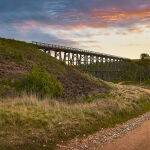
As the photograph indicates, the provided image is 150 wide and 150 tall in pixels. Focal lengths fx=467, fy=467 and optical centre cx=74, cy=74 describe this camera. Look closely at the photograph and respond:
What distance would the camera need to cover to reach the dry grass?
19.9 m

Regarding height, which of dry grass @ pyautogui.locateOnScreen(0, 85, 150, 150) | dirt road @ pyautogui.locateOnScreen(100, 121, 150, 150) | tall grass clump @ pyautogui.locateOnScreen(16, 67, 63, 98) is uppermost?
tall grass clump @ pyautogui.locateOnScreen(16, 67, 63, 98)

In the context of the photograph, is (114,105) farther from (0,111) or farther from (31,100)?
(0,111)

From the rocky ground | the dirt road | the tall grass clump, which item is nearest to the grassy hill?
the tall grass clump

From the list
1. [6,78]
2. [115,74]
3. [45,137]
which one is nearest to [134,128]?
[45,137]

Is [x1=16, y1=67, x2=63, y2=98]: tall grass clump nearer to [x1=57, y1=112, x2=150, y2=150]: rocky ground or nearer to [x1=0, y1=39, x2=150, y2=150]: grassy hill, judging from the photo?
[x1=0, y1=39, x2=150, y2=150]: grassy hill

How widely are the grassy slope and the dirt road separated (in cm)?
1223

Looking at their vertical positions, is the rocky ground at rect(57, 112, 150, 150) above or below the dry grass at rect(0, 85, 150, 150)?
below

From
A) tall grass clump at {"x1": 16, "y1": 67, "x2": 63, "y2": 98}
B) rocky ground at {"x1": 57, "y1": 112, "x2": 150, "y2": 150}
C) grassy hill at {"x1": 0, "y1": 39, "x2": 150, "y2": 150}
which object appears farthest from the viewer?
tall grass clump at {"x1": 16, "y1": 67, "x2": 63, "y2": 98}

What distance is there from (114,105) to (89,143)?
38.8ft

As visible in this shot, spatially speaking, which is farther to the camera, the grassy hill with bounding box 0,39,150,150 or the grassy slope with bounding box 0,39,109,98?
the grassy slope with bounding box 0,39,109,98

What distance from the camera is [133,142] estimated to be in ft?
71.2

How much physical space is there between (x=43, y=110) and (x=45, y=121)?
2477mm

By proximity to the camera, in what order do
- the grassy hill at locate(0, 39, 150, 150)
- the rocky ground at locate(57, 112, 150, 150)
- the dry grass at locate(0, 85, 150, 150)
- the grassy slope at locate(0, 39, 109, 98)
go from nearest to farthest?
the dry grass at locate(0, 85, 150, 150) < the rocky ground at locate(57, 112, 150, 150) < the grassy hill at locate(0, 39, 150, 150) < the grassy slope at locate(0, 39, 109, 98)

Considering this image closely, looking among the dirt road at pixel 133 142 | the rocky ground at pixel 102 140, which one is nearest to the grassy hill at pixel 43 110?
the rocky ground at pixel 102 140
